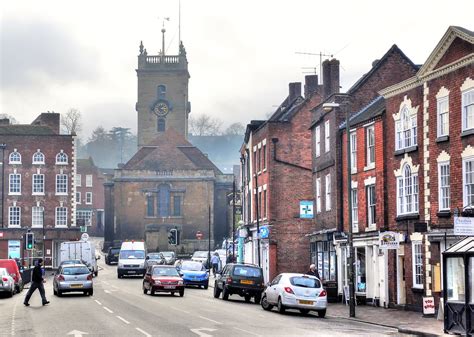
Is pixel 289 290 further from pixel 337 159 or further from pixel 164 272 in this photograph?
pixel 337 159

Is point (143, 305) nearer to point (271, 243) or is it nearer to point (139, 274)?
point (271, 243)

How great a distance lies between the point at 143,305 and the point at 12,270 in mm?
15241

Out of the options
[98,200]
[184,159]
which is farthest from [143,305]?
[98,200]

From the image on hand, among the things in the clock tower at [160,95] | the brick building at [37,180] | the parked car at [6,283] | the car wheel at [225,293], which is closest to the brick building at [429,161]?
the car wheel at [225,293]

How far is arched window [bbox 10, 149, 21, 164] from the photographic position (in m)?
90.8

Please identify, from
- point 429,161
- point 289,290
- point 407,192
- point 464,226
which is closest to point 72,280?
point 289,290

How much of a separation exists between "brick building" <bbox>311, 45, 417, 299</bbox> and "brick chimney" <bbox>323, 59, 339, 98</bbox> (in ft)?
17.0

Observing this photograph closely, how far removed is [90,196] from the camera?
148 m

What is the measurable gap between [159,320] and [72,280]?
51.2 feet

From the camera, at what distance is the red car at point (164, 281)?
4366 centimetres

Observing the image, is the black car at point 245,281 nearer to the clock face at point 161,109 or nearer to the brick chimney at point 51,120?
the brick chimney at point 51,120

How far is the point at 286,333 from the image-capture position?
2425 centimetres

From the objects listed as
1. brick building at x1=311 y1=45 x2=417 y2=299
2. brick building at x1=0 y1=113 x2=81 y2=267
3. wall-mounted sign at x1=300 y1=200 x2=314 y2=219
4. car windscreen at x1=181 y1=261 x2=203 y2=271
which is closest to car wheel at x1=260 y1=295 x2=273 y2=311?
brick building at x1=311 y1=45 x2=417 y2=299

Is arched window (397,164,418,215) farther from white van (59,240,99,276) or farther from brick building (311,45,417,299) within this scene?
white van (59,240,99,276)
